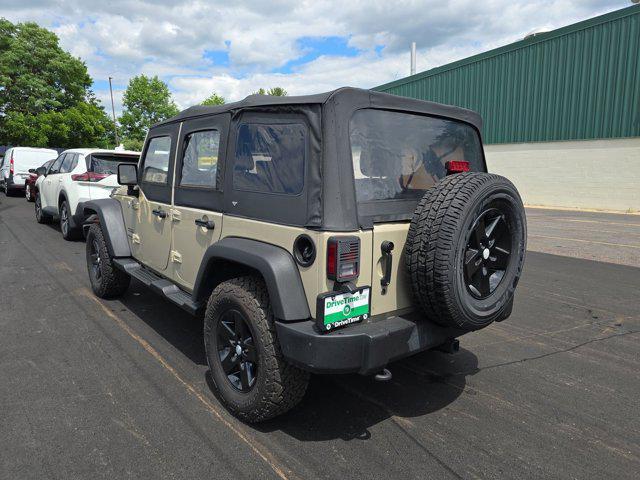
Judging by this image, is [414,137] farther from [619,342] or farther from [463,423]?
[619,342]

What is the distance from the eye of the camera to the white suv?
8.30m

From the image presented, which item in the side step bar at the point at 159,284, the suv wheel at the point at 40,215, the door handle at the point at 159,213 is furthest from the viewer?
the suv wheel at the point at 40,215

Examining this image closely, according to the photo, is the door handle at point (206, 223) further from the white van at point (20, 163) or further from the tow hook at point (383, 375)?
the white van at point (20, 163)

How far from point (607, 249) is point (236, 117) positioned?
8726 mm

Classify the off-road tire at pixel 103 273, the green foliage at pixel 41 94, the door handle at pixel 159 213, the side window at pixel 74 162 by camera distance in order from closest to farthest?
the door handle at pixel 159 213
the off-road tire at pixel 103 273
the side window at pixel 74 162
the green foliage at pixel 41 94

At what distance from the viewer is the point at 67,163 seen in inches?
356

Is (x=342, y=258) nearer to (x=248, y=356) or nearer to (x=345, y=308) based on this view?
(x=345, y=308)

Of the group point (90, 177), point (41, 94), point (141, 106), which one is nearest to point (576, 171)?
point (90, 177)

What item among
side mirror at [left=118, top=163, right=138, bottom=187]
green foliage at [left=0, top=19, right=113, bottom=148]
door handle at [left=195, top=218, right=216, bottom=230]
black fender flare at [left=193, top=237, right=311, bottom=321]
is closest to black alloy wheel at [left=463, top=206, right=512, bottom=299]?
black fender flare at [left=193, top=237, right=311, bottom=321]

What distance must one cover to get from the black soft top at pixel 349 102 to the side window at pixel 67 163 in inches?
249

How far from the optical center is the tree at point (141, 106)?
56.4m

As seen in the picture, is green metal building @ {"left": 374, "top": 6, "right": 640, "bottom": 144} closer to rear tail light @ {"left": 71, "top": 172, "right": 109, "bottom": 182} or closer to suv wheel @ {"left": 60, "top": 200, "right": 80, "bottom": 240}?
rear tail light @ {"left": 71, "top": 172, "right": 109, "bottom": 182}

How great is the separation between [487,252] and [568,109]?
2045cm

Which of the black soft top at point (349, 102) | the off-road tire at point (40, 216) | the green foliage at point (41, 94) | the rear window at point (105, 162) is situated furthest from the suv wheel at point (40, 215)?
the green foliage at point (41, 94)
